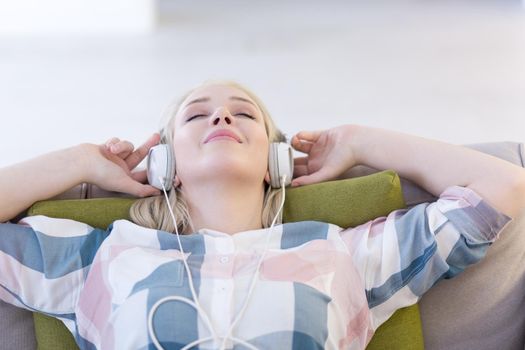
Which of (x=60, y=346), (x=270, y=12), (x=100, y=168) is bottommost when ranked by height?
(x=60, y=346)

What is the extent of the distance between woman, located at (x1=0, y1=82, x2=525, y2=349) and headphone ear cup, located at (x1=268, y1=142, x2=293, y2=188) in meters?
0.04

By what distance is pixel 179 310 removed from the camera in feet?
4.42

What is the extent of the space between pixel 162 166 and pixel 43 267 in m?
0.36

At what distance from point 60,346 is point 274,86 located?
1.98 m

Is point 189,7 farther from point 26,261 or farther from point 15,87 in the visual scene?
point 26,261

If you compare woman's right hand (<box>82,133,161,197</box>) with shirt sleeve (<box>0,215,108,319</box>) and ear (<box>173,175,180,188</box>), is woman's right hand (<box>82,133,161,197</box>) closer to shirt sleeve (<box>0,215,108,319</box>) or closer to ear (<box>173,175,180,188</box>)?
ear (<box>173,175,180,188</box>)

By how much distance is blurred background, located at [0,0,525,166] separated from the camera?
300 centimetres

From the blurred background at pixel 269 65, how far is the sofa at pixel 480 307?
1320mm

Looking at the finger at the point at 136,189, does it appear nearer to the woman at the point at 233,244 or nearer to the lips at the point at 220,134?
the woman at the point at 233,244

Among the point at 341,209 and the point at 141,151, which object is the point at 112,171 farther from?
the point at 341,209

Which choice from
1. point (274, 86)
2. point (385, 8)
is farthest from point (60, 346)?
point (385, 8)

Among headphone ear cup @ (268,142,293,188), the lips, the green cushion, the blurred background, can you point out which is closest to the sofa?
the green cushion

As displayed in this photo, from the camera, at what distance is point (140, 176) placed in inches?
70.6

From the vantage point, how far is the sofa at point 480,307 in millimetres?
1598
